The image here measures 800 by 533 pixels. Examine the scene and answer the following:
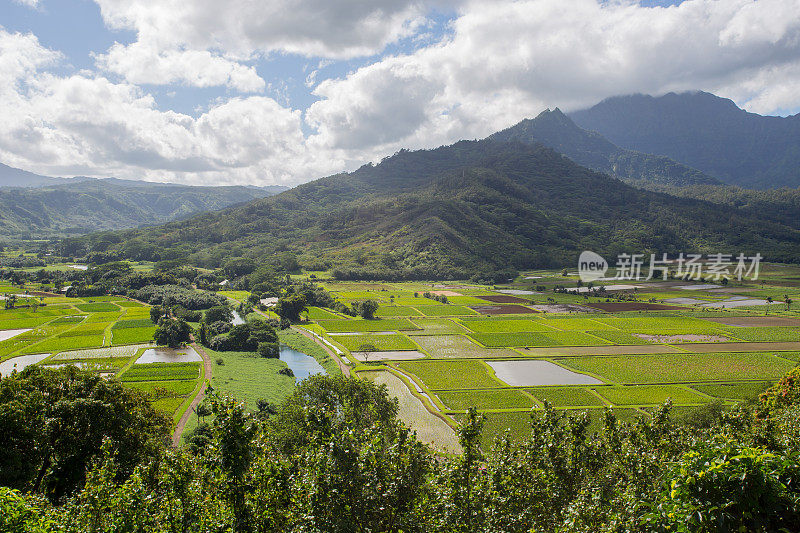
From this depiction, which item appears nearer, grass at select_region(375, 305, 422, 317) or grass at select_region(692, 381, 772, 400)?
grass at select_region(692, 381, 772, 400)

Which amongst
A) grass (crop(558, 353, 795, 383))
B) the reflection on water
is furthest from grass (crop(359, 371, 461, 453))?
grass (crop(558, 353, 795, 383))

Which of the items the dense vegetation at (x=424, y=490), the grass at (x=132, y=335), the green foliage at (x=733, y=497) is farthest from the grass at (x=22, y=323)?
the green foliage at (x=733, y=497)

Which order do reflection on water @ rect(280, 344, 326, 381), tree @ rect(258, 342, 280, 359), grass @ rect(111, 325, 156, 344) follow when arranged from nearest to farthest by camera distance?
reflection on water @ rect(280, 344, 326, 381) → tree @ rect(258, 342, 280, 359) → grass @ rect(111, 325, 156, 344)

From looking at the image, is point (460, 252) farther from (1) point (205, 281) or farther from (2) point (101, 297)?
(2) point (101, 297)

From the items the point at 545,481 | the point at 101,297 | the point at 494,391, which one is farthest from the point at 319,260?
the point at 545,481

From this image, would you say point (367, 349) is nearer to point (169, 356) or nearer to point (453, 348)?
point (453, 348)

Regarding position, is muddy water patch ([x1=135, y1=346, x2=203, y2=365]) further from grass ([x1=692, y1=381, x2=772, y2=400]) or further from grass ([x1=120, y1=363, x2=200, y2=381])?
grass ([x1=692, y1=381, x2=772, y2=400])

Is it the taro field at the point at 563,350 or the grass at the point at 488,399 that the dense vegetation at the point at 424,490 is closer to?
the taro field at the point at 563,350
